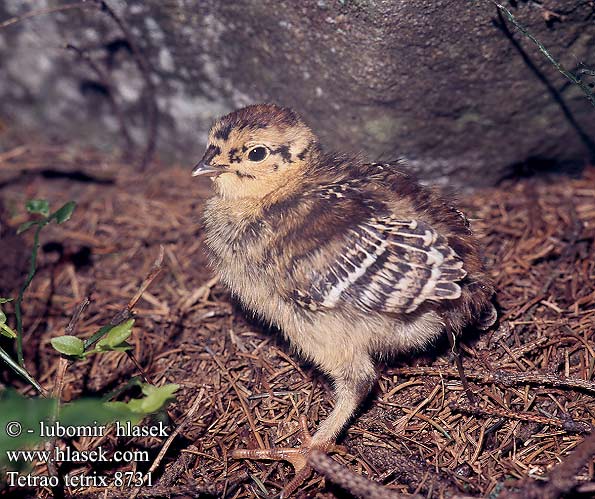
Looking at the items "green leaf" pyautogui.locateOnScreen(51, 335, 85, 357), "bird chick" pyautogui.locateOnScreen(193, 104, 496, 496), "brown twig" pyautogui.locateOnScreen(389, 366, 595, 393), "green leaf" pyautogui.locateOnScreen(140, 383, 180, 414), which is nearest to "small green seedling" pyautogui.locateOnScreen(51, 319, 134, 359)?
"green leaf" pyautogui.locateOnScreen(51, 335, 85, 357)

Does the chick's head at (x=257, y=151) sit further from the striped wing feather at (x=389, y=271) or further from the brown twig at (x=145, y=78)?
the brown twig at (x=145, y=78)

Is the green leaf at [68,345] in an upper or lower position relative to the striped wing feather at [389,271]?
lower

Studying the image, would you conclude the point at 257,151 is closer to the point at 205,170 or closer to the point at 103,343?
the point at 205,170

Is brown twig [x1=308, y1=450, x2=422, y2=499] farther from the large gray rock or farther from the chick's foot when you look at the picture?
the large gray rock

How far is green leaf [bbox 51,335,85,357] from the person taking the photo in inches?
105

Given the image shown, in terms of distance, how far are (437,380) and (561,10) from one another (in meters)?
2.05

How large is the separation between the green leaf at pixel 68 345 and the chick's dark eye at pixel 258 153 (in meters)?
1.21

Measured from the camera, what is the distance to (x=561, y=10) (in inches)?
129

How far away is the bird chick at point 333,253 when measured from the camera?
107 inches

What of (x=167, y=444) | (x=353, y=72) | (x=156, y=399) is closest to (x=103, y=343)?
(x=156, y=399)

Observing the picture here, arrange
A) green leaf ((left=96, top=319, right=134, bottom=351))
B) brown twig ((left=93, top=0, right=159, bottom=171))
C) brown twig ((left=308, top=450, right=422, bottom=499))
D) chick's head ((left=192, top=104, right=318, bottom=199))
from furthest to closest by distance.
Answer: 1. brown twig ((left=93, top=0, right=159, bottom=171))
2. chick's head ((left=192, top=104, right=318, bottom=199))
3. green leaf ((left=96, top=319, right=134, bottom=351))
4. brown twig ((left=308, top=450, right=422, bottom=499))

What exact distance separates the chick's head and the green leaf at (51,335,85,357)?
1021mm

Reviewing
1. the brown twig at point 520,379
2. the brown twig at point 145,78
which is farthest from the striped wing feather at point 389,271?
the brown twig at point 145,78

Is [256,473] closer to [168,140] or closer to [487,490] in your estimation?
[487,490]
